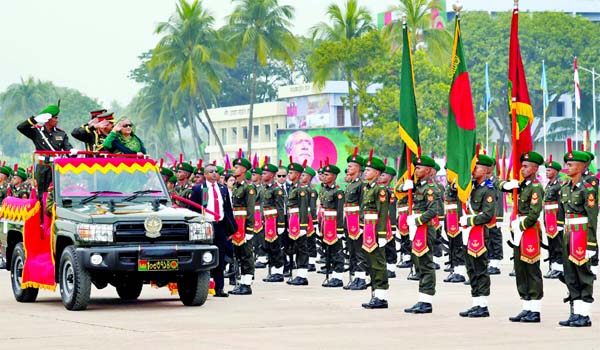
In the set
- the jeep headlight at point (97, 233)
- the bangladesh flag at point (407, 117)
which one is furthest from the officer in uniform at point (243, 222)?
the jeep headlight at point (97, 233)

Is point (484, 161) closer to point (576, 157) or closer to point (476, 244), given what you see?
point (476, 244)

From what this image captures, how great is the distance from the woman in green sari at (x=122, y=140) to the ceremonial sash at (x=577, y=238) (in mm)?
6571

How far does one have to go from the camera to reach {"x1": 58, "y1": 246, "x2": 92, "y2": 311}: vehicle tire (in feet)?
54.2

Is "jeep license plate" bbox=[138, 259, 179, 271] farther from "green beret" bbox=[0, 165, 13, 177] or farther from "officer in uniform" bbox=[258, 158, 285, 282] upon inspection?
"green beret" bbox=[0, 165, 13, 177]

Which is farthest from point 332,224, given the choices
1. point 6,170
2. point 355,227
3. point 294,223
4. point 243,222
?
point 6,170

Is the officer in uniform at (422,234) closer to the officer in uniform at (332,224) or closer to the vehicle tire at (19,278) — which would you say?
the officer in uniform at (332,224)

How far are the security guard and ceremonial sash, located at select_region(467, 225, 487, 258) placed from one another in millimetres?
1136

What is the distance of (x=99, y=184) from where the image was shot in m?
17.9

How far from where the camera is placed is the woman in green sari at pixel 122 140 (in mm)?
18825

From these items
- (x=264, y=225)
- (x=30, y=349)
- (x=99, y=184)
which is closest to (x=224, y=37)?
(x=264, y=225)

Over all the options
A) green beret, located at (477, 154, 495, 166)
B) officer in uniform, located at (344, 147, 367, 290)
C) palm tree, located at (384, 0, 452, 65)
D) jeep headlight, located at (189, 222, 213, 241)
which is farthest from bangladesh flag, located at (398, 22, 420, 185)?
palm tree, located at (384, 0, 452, 65)

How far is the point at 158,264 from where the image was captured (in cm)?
1655

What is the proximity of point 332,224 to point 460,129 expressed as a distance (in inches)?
220

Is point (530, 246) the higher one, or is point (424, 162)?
point (424, 162)
